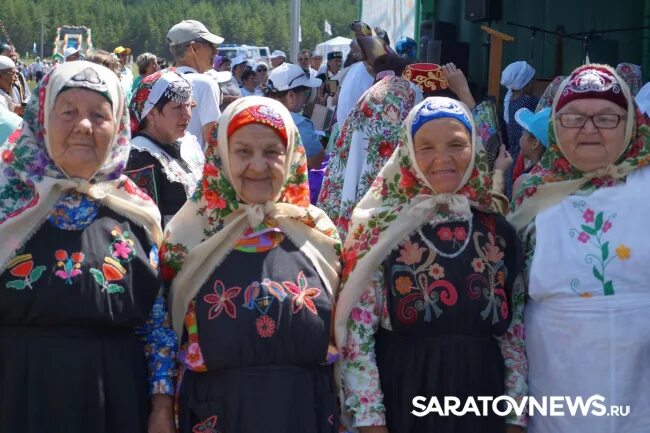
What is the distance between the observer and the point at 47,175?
10.7 feet

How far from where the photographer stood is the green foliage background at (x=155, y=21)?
7088 cm

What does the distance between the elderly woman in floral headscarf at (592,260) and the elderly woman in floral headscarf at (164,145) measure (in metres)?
1.89

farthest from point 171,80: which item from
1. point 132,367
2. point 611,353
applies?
point 611,353

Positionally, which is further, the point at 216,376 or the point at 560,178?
the point at 560,178

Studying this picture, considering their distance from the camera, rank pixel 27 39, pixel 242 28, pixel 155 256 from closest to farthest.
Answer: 1. pixel 155 256
2. pixel 27 39
3. pixel 242 28

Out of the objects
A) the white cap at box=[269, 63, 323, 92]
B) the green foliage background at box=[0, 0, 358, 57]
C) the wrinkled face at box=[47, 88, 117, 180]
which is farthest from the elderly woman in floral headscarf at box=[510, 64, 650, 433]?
the green foliage background at box=[0, 0, 358, 57]

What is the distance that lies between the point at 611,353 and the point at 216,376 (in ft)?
4.59

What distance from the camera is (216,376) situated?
3322mm

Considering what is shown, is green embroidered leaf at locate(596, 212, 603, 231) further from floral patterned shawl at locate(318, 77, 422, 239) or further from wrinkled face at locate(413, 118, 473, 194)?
floral patterned shawl at locate(318, 77, 422, 239)

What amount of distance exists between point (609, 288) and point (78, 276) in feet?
6.04

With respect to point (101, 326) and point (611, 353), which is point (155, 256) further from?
point (611, 353)

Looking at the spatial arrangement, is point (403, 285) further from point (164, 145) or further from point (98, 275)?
point (164, 145)

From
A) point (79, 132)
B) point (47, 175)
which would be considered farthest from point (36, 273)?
point (79, 132)

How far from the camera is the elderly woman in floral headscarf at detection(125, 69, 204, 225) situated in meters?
4.79
